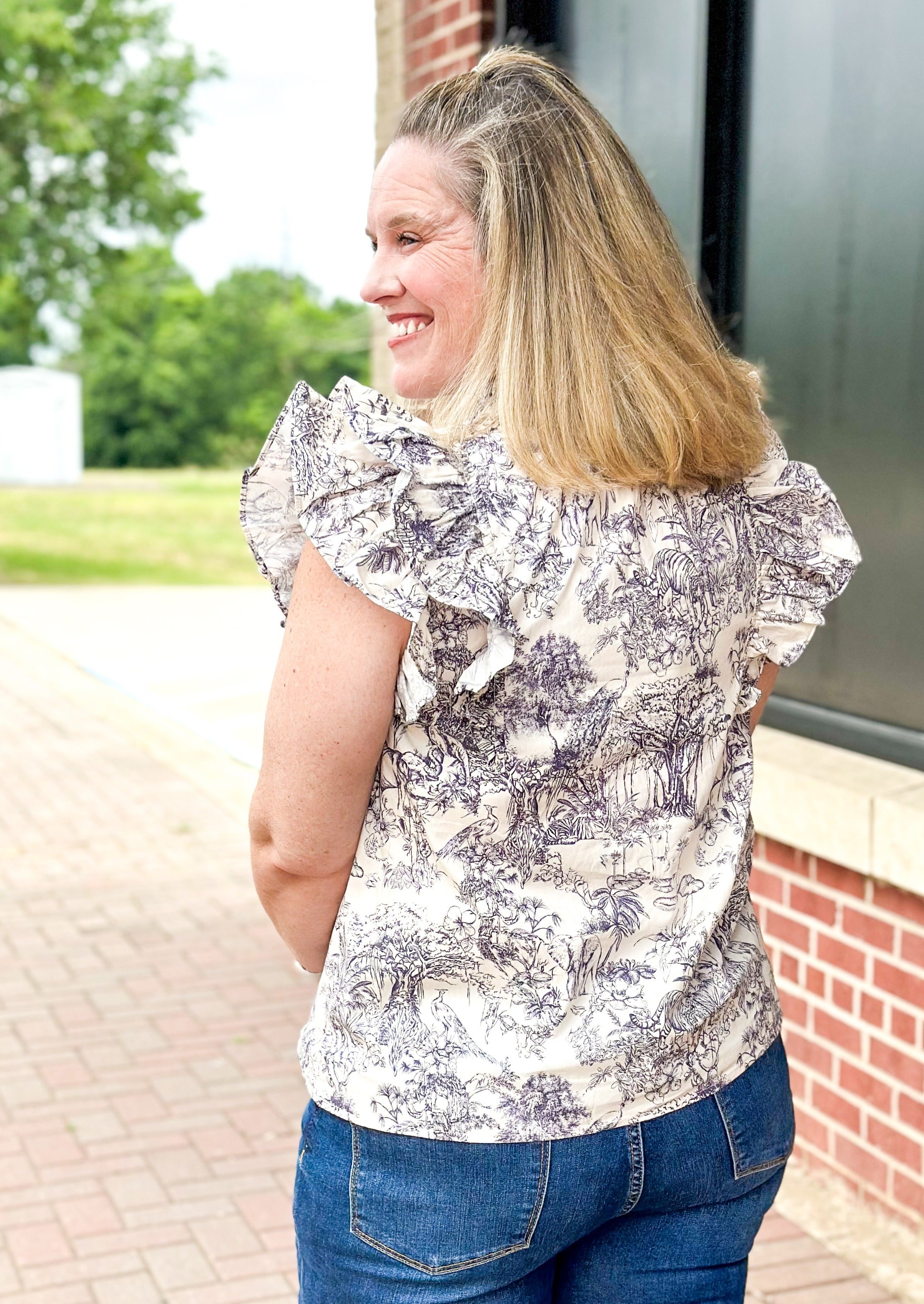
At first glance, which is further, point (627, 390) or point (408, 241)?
point (408, 241)

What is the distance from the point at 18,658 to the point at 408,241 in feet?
38.5

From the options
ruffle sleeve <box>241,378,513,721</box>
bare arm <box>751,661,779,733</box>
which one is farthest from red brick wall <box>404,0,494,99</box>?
ruffle sleeve <box>241,378,513,721</box>

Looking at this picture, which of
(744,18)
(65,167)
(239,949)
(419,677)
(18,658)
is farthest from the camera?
(65,167)

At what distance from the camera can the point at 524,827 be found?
4.46ft

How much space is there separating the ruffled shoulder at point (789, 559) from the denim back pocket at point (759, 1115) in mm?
431

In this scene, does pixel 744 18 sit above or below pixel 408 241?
above

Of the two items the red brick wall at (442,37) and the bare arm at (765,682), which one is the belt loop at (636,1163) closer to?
the bare arm at (765,682)

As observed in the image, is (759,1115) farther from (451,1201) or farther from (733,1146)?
(451,1201)

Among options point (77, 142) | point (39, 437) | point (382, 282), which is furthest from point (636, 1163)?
point (39, 437)

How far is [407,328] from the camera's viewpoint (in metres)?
1.51

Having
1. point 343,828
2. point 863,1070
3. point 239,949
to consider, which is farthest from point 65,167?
point 343,828

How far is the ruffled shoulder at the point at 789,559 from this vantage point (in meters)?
1.55

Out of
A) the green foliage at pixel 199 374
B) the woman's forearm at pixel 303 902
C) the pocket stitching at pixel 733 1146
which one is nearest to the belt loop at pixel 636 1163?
the pocket stitching at pixel 733 1146

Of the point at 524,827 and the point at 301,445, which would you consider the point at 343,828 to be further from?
the point at 301,445
